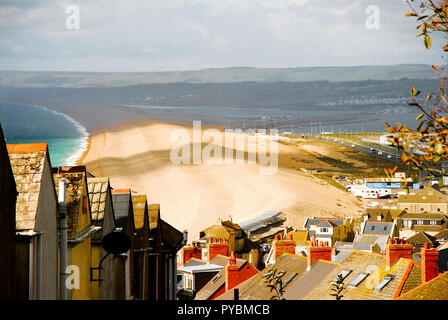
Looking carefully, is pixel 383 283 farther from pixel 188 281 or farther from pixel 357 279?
pixel 188 281

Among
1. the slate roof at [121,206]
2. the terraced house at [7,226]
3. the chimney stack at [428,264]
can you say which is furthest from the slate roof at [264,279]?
the terraced house at [7,226]

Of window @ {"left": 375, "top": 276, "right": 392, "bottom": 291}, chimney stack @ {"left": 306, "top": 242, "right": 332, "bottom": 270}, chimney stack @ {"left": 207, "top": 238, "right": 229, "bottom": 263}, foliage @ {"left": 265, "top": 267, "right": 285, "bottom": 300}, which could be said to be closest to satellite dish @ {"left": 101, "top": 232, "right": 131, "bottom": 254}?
foliage @ {"left": 265, "top": 267, "right": 285, "bottom": 300}

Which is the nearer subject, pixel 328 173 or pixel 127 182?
pixel 127 182

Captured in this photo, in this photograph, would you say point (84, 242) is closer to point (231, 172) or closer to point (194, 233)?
point (194, 233)

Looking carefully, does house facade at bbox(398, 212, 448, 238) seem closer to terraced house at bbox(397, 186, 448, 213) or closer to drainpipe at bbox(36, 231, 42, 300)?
Result: terraced house at bbox(397, 186, 448, 213)
